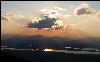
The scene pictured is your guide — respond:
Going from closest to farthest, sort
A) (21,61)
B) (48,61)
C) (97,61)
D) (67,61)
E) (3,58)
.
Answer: (3,58) < (21,61) < (48,61) < (67,61) < (97,61)

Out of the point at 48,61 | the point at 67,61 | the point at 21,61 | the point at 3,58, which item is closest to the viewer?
the point at 3,58

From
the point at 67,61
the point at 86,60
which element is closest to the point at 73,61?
the point at 67,61

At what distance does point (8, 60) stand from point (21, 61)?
15.7ft

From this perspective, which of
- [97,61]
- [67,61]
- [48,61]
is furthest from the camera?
[97,61]

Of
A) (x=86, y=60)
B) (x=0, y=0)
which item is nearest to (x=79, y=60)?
(x=86, y=60)

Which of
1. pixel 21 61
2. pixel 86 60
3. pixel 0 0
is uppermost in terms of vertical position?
pixel 0 0

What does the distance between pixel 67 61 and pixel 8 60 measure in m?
122

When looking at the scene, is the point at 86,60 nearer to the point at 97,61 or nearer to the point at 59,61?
the point at 97,61

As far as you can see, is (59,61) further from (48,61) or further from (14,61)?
(14,61)

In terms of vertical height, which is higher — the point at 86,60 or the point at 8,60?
the point at 8,60

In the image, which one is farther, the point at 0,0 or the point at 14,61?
the point at 14,61

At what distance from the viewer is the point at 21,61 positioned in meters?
56.4

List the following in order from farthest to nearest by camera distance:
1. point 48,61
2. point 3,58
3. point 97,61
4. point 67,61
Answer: point 97,61
point 67,61
point 48,61
point 3,58

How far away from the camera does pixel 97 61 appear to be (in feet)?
602
